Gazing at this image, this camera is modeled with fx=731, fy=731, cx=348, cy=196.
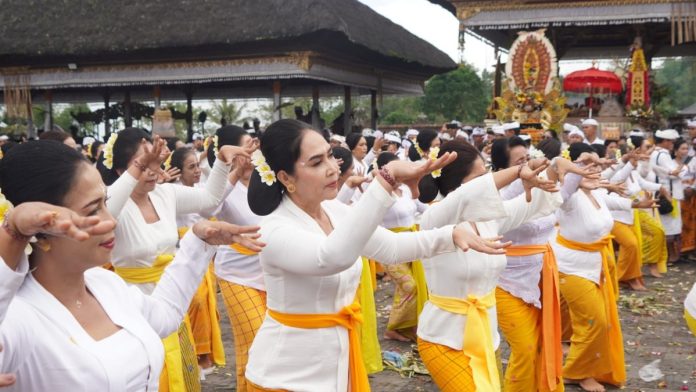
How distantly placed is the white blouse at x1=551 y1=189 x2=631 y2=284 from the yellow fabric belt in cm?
292

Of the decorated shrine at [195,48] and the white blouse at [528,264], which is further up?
the decorated shrine at [195,48]

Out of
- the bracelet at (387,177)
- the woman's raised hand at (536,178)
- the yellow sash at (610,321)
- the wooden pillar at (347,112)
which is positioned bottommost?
the yellow sash at (610,321)

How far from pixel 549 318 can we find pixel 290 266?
246 centimetres

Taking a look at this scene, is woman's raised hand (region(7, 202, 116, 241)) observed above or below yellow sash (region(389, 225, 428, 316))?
above

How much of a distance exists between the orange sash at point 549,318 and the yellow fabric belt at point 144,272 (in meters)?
2.13

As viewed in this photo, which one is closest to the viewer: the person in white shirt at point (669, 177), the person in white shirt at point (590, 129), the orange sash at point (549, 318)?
the orange sash at point (549, 318)

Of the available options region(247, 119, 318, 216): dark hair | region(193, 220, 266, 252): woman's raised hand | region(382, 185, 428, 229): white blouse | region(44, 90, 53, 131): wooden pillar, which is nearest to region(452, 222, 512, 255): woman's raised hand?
region(247, 119, 318, 216): dark hair

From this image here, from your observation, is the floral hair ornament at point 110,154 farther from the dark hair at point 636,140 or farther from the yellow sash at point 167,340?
the dark hair at point 636,140

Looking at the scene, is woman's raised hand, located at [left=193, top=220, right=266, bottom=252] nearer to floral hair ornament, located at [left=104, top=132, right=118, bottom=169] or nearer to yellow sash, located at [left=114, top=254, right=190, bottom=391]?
yellow sash, located at [left=114, top=254, right=190, bottom=391]

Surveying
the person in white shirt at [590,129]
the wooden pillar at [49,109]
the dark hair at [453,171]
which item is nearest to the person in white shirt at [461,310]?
the dark hair at [453,171]

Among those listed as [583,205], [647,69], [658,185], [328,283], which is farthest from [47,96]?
[328,283]

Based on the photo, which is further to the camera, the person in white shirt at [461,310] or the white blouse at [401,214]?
the white blouse at [401,214]

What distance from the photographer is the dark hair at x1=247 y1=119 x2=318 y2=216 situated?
9.98 ft

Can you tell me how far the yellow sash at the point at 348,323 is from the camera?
296 centimetres
